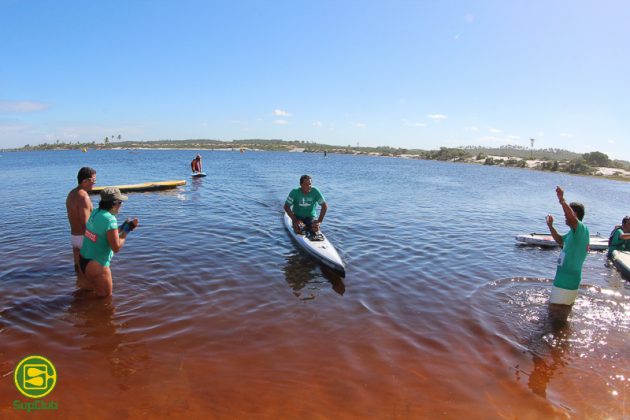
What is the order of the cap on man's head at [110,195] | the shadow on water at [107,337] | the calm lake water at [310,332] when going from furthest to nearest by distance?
the cap on man's head at [110,195] < the shadow on water at [107,337] < the calm lake water at [310,332]

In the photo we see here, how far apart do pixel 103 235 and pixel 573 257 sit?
839 centimetres

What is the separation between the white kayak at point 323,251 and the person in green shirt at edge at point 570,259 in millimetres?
4476

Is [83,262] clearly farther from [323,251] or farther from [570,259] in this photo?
[570,259]

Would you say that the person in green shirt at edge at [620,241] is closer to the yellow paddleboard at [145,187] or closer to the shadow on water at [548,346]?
the shadow on water at [548,346]

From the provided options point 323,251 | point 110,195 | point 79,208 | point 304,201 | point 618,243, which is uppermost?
point 110,195

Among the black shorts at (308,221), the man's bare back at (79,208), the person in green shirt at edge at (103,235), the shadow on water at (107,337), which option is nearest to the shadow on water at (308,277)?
the black shorts at (308,221)

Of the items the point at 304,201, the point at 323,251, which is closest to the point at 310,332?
the point at 323,251

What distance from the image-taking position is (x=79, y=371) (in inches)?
197

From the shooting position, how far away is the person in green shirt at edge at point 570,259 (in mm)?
6441

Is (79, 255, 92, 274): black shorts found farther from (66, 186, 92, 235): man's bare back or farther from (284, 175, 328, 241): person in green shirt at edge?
(284, 175, 328, 241): person in green shirt at edge

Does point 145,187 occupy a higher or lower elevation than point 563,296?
higher

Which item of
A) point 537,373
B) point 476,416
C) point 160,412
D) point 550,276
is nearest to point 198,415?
point 160,412

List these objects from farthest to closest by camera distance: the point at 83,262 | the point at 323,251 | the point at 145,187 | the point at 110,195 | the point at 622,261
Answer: the point at 145,187 → the point at 622,261 → the point at 323,251 → the point at 83,262 → the point at 110,195

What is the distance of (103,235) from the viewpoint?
20.3ft
